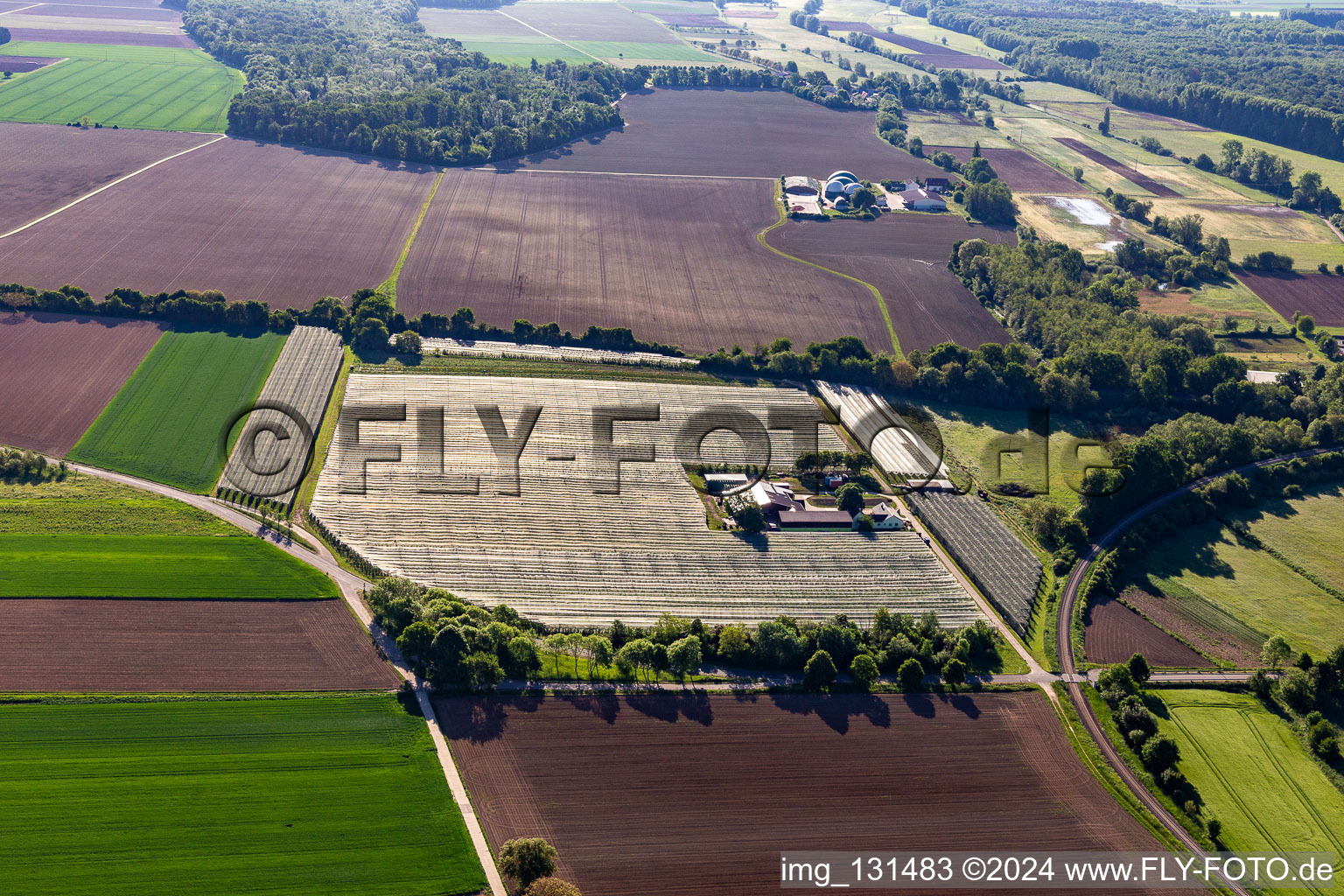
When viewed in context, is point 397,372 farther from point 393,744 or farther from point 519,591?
point 393,744

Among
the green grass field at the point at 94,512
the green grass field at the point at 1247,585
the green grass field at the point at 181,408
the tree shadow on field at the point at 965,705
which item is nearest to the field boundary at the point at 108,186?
the green grass field at the point at 181,408

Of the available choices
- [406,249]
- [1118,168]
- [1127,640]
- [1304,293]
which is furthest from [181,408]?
[1118,168]

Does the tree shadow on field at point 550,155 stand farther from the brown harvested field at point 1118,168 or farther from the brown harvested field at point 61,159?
the brown harvested field at point 1118,168

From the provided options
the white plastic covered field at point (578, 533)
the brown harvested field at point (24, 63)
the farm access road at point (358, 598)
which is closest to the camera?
the farm access road at point (358, 598)

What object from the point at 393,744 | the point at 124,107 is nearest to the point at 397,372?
the point at 393,744

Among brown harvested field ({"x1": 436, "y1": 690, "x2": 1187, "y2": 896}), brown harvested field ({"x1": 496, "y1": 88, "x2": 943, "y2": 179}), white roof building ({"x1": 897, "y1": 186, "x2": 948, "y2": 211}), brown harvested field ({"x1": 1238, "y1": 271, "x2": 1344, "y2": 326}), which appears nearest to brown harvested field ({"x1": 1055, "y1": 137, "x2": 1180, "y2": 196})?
brown harvested field ({"x1": 496, "y1": 88, "x2": 943, "y2": 179})

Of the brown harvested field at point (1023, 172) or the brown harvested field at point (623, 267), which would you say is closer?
the brown harvested field at point (623, 267)

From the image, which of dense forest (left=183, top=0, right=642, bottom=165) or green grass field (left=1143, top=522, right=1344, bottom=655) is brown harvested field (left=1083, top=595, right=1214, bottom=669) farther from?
dense forest (left=183, top=0, right=642, bottom=165)

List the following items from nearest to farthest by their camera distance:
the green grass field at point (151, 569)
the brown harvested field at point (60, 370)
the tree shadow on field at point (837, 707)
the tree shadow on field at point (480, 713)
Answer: the tree shadow on field at point (480, 713) → the tree shadow on field at point (837, 707) → the green grass field at point (151, 569) → the brown harvested field at point (60, 370)
